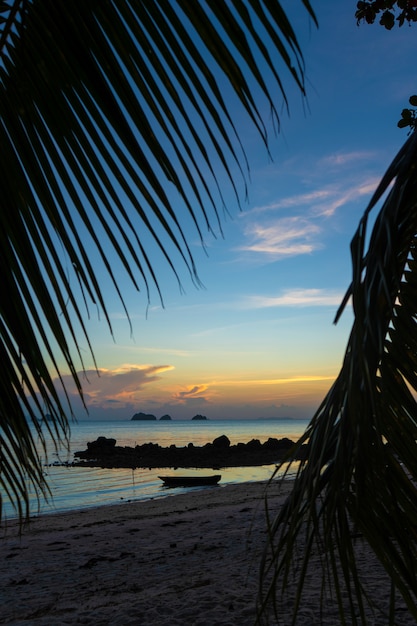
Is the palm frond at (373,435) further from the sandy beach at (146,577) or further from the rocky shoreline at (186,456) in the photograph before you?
the rocky shoreline at (186,456)

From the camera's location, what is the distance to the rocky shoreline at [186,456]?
2995 cm

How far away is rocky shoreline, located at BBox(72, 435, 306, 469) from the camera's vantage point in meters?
30.0

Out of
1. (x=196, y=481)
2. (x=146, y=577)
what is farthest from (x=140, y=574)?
(x=196, y=481)

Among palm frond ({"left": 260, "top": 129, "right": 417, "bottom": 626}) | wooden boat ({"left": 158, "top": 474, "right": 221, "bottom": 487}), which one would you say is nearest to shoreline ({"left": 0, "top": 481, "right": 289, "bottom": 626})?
palm frond ({"left": 260, "top": 129, "right": 417, "bottom": 626})

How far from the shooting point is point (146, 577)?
211 inches

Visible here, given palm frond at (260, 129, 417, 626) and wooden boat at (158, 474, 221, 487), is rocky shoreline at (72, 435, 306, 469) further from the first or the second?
palm frond at (260, 129, 417, 626)

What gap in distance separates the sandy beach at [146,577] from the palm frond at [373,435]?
0.96 metres

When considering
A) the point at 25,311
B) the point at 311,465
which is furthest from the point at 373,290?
the point at 25,311

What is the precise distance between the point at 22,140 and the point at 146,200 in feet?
0.67

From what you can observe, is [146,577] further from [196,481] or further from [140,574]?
[196,481]

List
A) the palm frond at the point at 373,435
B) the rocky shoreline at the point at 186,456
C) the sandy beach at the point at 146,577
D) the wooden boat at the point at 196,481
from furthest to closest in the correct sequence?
the rocky shoreline at the point at 186,456 → the wooden boat at the point at 196,481 → the sandy beach at the point at 146,577 → the palm frond at the point at 373,435

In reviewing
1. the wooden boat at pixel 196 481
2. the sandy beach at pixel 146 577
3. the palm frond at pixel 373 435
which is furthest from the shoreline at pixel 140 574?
the wooden boat at pixel 196 481

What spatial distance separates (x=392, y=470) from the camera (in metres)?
1.31

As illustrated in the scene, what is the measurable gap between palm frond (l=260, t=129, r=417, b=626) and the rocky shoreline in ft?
93.0
